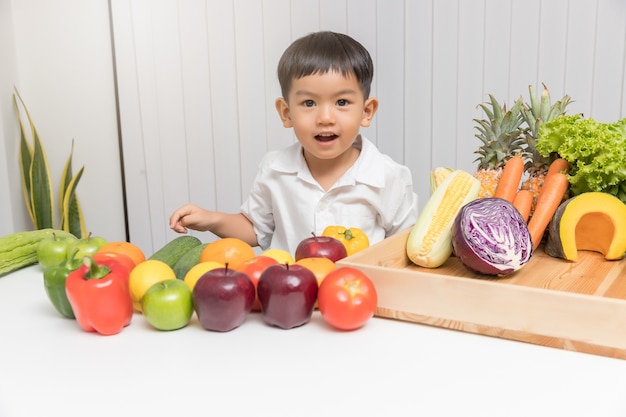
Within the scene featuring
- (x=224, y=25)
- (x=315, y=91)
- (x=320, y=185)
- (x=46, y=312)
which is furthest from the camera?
(x=224, y=25)

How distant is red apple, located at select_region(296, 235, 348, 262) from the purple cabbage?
→ 0.83 feet

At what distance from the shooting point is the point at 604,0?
3000mm

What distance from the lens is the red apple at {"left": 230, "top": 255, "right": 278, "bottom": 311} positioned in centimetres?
123

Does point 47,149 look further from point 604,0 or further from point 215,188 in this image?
point 604,0

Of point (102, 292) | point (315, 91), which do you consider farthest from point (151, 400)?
point (315, 91)

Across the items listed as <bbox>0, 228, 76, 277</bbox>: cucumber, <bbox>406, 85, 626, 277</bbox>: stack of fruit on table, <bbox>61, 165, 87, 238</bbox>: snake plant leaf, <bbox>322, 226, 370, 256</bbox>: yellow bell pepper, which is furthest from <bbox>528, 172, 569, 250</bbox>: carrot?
<bbox>61, 165, 87, 238</bbox>: snake plant leaf

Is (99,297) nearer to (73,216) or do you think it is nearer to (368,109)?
(368,109)

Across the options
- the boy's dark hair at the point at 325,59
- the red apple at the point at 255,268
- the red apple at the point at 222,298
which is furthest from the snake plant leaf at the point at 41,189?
the red apple at the point at 222,298

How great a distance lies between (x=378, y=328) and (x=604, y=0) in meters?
2.44

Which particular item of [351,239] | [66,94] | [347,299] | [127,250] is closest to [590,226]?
[351,239]

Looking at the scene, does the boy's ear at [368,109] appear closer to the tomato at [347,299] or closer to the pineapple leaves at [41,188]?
the tomato at [347,299]

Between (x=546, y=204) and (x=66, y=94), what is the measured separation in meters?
3.20

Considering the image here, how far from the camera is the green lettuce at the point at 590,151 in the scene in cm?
142

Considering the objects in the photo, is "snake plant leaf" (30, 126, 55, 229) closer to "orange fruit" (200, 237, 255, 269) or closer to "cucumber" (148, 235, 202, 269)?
"cucumber" (148, 235, 202, 269)
